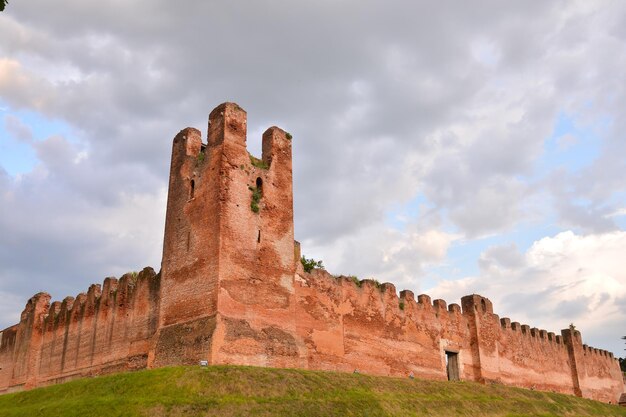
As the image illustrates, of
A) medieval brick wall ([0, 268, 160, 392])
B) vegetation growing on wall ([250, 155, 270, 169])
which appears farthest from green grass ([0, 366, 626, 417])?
vegetation growing on wall ([250, 155, 270, 169])

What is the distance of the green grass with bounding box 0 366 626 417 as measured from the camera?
608 inches

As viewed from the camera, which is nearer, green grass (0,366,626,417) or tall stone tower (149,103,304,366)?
green grass (0,366,626,417)

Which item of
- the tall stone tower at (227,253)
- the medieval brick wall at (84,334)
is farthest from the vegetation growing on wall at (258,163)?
the medieval brick wall at (84,334)

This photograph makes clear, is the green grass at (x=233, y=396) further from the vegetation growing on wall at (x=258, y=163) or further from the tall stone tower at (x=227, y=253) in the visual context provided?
the vegetation growing on wall at (x=258, y=163)

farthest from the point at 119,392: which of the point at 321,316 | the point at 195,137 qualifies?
the point at 195,137

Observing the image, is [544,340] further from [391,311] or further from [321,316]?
[321,316]

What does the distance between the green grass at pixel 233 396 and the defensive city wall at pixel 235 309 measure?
1508mm

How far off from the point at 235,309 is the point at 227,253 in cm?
179

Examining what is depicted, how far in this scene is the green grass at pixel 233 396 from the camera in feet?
50.7

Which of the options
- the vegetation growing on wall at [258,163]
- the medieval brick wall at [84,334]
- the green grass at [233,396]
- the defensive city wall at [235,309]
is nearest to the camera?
the green grass at [233,396]

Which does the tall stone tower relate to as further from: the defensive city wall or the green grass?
the green grass

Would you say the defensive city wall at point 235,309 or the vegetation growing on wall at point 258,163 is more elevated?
the vegetation growing on wall at point 258,163

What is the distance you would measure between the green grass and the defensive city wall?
4.95 ft

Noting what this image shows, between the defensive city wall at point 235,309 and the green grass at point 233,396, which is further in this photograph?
the defensive city wall at point 235,309
